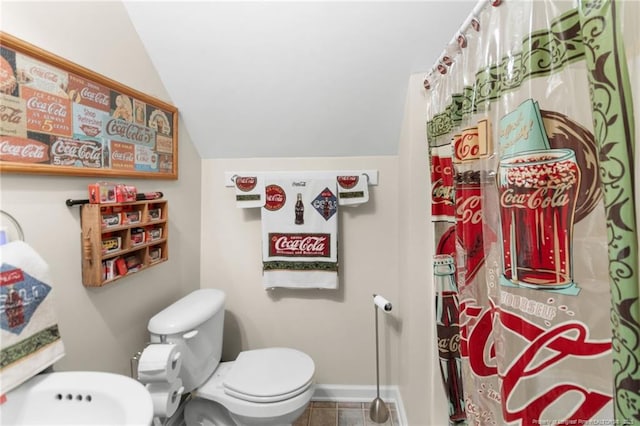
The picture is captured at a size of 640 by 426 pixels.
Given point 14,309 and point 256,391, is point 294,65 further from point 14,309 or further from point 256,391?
point 256,391

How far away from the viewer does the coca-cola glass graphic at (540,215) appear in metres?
0.58

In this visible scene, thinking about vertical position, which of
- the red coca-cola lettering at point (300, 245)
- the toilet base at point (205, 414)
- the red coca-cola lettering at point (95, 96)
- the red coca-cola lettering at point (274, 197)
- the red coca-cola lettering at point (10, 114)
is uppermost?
the red coca-cola lettering at point (95, 96)

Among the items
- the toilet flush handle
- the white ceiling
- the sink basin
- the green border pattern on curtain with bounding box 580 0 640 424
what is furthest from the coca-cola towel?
the green border pattern on curtain with bounding box 580 0 640 424

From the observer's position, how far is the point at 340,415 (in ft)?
5.91

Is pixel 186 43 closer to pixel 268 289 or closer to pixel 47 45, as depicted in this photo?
pixel 47 45

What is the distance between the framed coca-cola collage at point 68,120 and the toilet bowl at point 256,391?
3.45 feet

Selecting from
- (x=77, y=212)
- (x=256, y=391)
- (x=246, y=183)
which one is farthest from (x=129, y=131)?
(x=256, y=391)

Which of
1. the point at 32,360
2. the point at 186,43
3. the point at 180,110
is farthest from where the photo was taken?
the point at 180,110

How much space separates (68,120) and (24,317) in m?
0.67

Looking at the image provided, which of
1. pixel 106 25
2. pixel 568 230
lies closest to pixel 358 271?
pixel 568 230

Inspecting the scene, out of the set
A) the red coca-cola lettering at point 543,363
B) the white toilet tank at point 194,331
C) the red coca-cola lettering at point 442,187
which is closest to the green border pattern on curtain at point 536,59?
the red coca-cola lettering at point 442,187

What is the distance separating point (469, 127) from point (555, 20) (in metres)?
0.31

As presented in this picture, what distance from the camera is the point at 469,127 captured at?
2.83 ft

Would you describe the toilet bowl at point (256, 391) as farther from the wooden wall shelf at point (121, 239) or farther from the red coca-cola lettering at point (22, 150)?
the red coca-cola lettering at point (22, 150)
